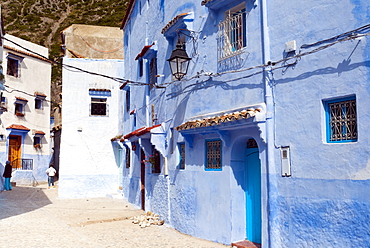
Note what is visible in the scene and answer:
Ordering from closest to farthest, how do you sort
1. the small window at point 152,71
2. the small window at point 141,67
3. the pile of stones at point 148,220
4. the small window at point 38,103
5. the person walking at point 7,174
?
the pile of stones at point 148,220
the small window at point 152,71
the small window at point 141,67
the person walking at point 7,174
the small window at point 38,103

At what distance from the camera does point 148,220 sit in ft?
42.9

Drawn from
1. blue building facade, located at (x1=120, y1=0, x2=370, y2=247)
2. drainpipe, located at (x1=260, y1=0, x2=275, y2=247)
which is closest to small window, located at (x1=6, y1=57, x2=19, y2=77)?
blue building facade, located at (x1=120, y1=0, x2=370, y2=247)

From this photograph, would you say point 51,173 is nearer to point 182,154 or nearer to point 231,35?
point 182,154

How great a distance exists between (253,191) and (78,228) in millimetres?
5983

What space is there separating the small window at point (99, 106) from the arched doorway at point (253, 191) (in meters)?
14.4

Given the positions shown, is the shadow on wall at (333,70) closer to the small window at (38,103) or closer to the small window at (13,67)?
the small window at (13,67)

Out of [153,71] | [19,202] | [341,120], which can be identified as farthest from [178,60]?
[19,202]

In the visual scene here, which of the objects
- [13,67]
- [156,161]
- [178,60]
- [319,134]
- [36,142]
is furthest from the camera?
[36,142]

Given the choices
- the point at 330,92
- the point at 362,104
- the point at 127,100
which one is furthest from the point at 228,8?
the point at 127,100

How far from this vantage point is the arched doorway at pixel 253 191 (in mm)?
8961

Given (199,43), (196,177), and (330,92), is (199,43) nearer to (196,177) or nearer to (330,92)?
(196,177)

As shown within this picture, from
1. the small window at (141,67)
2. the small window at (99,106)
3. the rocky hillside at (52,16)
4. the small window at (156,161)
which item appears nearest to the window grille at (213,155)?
A: the small window at (156,161)

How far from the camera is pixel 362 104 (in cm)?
620

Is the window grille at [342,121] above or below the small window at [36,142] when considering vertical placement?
below
